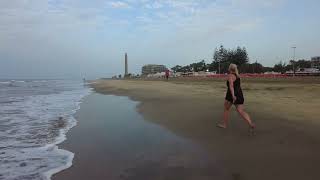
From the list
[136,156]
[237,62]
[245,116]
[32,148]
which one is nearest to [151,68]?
[237,62]

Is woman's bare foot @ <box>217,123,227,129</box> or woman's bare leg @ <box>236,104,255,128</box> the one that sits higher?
woman's bare leg @ <box>236,104,255,128</box>

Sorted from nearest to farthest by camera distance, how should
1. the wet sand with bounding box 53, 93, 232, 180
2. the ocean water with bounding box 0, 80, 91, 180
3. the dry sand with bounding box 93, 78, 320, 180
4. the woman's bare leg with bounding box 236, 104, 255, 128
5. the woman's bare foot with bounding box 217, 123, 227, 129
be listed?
the dry sand with bounding box 93, 78, 320, 180 → the wet sand with bounding box 53, 93, 232, 180 → the ocean water with bounding box 0, 80, 91, 180 → the woman's bare leg with bounding box 236, 104, 255, 128 → the woman's bare foot with bounding box 217, 123, 227, 129

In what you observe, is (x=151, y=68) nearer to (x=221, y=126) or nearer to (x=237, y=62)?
(x=237, y=62)

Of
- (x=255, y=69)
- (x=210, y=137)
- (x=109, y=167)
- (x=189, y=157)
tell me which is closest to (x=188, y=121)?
(x=210, y=137)

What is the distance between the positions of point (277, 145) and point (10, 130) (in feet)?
25.5

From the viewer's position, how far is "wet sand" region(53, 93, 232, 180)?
639 cm

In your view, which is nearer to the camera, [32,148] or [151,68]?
[32,148]

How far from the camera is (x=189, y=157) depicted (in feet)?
24.4

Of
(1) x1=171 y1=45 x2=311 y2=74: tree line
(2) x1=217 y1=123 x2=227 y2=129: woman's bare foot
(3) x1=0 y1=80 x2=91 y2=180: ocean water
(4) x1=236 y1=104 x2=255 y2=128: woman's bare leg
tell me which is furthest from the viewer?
(1) x1=171 y1=45 x2=311 y2=74: tree line

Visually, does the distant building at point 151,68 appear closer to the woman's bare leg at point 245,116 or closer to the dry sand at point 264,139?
the dry sand at point 264,139

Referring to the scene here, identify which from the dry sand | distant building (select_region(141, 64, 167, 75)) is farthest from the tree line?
the dry sand

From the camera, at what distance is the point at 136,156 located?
25.3 feet

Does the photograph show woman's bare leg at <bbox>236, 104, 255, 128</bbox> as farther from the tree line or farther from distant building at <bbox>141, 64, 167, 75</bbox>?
distant building at <bbox>141, 64, 167, 75</bbox>

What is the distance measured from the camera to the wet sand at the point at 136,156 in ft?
21.0
